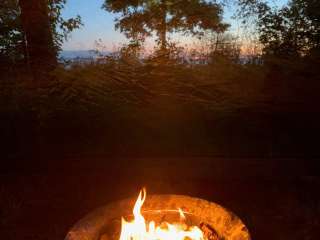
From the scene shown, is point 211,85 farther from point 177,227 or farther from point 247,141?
point 177,227

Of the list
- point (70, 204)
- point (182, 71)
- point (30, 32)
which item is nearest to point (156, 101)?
point (182, 71)

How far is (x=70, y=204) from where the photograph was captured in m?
3.59

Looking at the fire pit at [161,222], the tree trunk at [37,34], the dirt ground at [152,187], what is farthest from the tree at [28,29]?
the fire pit at [161,222]

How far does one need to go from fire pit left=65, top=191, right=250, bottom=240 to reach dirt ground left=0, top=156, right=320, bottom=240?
0.91 m

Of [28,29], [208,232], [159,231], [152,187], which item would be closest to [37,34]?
[28,29]

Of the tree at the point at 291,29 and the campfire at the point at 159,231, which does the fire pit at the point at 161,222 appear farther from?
the tree at the point at 291,29

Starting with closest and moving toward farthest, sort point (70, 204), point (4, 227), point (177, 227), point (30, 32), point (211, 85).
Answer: point (177, 227) < point (4, 227) < point (70, 204) < point (211, 85) < point (30, 32)

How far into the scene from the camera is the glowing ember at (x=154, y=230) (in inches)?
89.3

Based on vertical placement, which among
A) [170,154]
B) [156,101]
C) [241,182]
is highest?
[156,101]

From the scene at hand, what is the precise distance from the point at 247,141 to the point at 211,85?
0.82 meters

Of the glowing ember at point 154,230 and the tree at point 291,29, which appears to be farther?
the tree at point 291,29

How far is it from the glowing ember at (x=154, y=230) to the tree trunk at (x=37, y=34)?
117 inches

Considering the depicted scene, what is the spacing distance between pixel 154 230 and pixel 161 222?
0.17 m

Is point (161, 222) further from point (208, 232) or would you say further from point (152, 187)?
point (152, 187)
